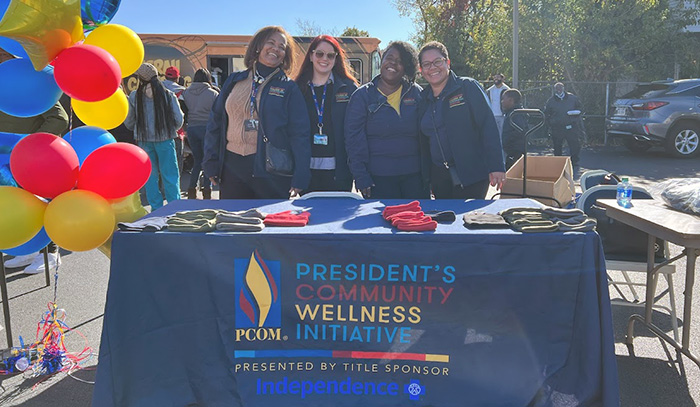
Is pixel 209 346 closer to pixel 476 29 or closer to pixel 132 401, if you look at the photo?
pixel 132 401

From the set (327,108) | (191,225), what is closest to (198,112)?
(327,108)

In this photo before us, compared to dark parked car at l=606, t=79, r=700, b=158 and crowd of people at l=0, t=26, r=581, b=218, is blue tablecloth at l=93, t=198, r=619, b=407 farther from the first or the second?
dark parked car at l=606, t=79, r=700, b=158

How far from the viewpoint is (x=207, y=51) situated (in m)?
13.5

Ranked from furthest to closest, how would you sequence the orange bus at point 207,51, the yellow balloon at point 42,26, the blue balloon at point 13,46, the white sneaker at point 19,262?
the orange bus at point 207,51, the white sneaker at point 19,262, the blue balloon at point 13,46, the yellow balloon at point 42,26

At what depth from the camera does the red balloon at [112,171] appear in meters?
2.60

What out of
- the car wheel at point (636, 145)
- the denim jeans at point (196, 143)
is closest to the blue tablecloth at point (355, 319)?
the denim jeans at point (196, 143)

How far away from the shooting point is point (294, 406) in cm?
243

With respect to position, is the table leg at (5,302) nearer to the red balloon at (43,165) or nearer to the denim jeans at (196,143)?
the red balloon at (43,165)

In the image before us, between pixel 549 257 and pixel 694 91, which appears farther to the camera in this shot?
pixel 694 91

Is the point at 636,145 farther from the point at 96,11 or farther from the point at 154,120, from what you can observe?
the point at 96,11

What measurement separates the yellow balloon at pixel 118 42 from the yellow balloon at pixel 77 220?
751 millimetres

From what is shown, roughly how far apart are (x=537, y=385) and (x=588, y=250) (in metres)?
0.65

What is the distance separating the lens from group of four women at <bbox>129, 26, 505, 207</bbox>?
3576 mm

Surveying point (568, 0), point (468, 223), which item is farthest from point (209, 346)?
point (568, 0)
